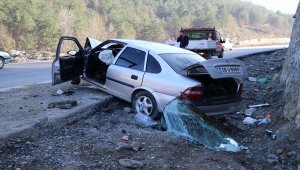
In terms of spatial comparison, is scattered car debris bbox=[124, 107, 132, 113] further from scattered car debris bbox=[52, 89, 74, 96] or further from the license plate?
the license plate

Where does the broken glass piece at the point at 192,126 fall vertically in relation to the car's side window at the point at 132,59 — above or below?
below

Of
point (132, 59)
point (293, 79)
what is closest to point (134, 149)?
point (132, 59)

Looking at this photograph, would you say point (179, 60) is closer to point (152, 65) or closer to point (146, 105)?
point (152, 65)

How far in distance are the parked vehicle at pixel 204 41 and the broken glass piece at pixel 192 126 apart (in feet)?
42.5

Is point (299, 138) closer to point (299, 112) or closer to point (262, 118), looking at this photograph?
point (299, 112)

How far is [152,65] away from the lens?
7.38m

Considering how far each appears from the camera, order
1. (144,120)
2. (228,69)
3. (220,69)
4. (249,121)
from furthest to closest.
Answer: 1. (249,121)
2. (144,120)
3. (228,69)
4. (220,69)

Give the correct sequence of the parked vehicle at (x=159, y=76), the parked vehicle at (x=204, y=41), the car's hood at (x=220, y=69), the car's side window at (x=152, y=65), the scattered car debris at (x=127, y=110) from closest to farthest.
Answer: the car's hood at (x=220, y=69) < the parked vehicle at (x=159, y=76) < the car's side window at (x=152, y=65) < the scattered car debris at (x=127, y=110) < the parked vehicle at (x=204, y=41)

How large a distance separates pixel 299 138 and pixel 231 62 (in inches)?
71.5

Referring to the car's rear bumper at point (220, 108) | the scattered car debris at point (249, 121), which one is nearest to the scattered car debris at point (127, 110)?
the car's rear bumper at point (220, 108)

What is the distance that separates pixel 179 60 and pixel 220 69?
3.69 feet

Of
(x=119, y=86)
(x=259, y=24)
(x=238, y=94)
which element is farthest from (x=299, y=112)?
(x=259, y=24)

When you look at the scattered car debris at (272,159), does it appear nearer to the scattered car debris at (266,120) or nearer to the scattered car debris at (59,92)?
the scattered car debris at (266,120)

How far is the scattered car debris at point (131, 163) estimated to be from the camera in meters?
4.80
